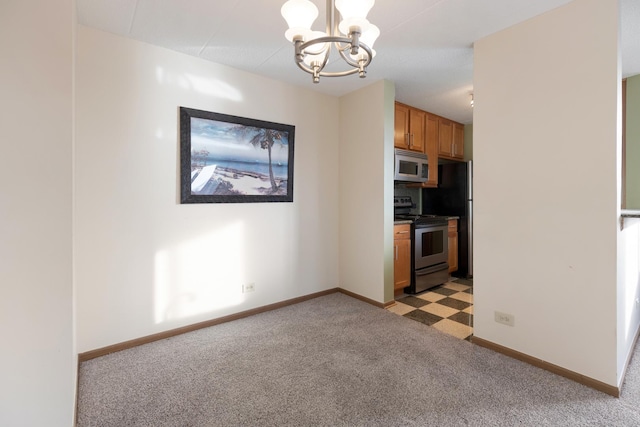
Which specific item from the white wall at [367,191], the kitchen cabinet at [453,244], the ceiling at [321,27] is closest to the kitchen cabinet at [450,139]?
the kitchen cabinet at [453,244]

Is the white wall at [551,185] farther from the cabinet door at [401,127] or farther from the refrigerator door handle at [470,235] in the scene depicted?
the refrigerator door handle at [470,235]

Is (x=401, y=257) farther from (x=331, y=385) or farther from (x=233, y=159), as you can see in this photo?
(x=233, y=159)

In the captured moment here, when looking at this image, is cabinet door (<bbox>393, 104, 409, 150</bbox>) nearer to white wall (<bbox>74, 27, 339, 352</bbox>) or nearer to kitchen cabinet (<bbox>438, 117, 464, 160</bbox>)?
kitchen cabinet (<bbox>438, 117, 464, 160</bbox>)

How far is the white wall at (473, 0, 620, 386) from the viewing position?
71.7 inches

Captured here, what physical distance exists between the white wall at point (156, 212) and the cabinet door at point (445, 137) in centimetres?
225

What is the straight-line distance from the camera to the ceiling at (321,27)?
1.96 metres

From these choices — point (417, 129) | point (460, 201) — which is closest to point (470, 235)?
point (460, 201)

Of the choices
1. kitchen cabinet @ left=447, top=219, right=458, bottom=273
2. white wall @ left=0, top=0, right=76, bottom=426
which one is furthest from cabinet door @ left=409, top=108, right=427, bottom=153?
white wall @ left=0, top=0, right=76, bottom=426

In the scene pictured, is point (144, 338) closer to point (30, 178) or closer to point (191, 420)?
point (191, 420)

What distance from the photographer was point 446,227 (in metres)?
4.22

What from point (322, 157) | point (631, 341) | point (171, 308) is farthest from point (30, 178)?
point (631, 341)

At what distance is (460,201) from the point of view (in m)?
4.48

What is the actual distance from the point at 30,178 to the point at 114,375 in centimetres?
146

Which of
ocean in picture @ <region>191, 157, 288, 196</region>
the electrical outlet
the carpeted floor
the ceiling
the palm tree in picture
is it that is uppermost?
the ceiling
